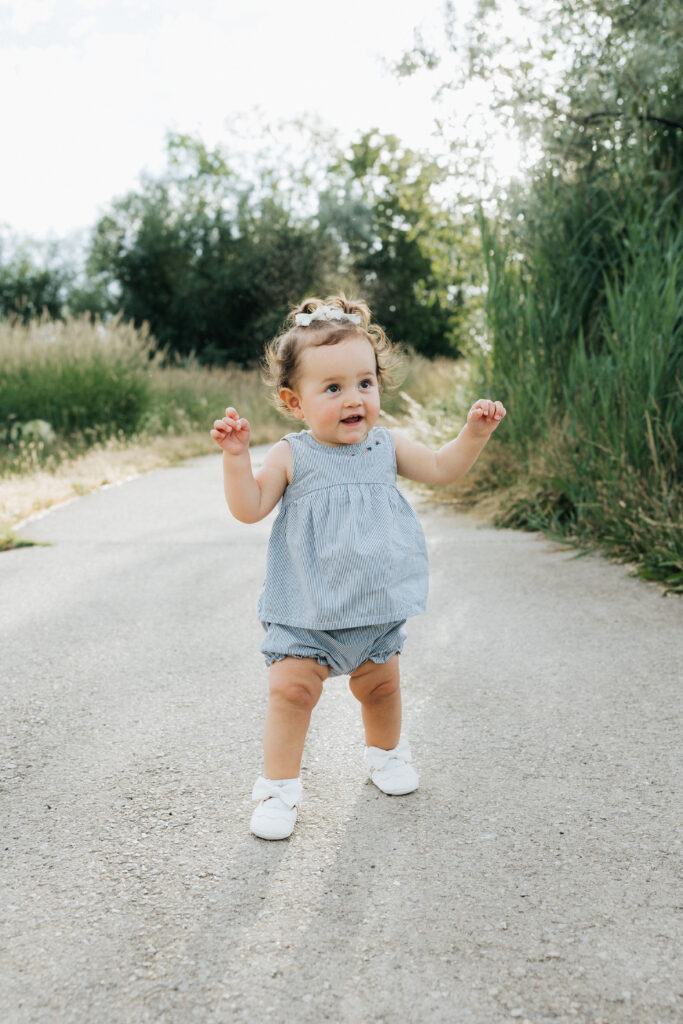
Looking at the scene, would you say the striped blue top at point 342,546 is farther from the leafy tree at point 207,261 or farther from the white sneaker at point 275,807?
the leafy tree at point 207,261

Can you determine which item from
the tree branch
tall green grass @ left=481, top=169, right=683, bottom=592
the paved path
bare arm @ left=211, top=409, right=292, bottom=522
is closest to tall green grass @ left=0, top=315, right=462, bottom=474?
tall green grass @ left=481, top=169, right=683, bottom=592

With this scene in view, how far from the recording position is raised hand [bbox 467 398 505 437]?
86.7 inches

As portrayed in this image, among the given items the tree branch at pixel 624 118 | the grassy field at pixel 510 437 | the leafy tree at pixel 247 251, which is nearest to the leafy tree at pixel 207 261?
the leafy tree at pixel 247 251

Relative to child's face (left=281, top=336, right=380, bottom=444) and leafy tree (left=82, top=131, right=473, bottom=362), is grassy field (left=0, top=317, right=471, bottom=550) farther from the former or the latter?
leafy tree (left=82, top=131, right=473, bottom=362)

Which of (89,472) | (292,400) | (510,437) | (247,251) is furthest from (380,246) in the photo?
(292,400)

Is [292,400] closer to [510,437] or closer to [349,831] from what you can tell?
[349,831]

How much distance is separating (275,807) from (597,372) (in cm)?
369

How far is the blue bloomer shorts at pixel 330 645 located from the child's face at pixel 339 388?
18.5 inches

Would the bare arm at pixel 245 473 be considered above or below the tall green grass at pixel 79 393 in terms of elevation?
above

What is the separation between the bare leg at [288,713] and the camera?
208 cm

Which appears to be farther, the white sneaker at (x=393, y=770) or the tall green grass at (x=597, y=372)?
the tall green grass at (x=597, y=372)

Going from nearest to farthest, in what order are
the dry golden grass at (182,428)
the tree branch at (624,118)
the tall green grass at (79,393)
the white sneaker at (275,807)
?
1. the white sneaker at (275,807)
2. the tree branch at (624,118)
3. the dry golden grass at (182,428)
4. the tall green grass at (79,393)

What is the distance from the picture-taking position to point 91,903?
1.72 metres

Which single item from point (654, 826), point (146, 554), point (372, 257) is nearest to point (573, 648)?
point (654, 826)
